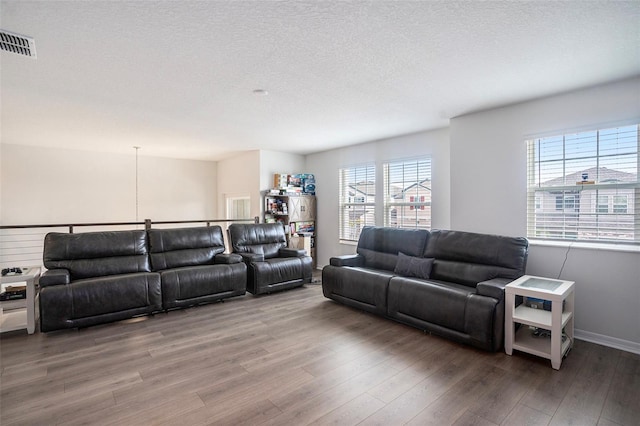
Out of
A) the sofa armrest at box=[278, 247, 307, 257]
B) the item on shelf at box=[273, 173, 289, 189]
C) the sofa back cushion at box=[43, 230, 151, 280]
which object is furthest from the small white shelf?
the item on shelf at box=[273, 173, 289, 189]

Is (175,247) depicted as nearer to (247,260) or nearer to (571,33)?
(247,260)

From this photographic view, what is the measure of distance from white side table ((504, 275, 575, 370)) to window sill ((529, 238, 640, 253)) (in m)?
0.53

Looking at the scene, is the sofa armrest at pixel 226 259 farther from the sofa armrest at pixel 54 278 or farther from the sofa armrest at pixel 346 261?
the sofa armrest at pixel 54 278

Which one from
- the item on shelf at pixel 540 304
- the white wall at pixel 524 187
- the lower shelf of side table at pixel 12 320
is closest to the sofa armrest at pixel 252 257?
the lower shelf of side table at pixel 12 320

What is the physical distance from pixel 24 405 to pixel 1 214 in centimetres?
541

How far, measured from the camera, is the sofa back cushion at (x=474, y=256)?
10.9 feet

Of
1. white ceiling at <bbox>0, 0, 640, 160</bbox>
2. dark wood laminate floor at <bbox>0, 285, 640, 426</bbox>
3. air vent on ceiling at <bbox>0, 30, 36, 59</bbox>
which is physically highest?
white ceiling at <bbox>0, 0, 640, 160</bbox>

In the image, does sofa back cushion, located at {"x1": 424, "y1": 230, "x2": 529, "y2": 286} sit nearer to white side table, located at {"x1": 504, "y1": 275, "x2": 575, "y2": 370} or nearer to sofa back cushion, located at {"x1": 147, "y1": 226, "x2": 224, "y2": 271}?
white side table, located at {"x1": 504, "y1": 275, "x2": 575, "y2": 370}

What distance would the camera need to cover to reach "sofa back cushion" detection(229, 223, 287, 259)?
525cm

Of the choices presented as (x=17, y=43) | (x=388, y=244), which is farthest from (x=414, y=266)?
(x=17, y=43)

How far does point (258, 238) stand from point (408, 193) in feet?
8.84

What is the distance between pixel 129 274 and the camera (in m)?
3.92

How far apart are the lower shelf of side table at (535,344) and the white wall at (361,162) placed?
2066 mm

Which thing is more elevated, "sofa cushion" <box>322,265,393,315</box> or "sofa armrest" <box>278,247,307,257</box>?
"sofa armrest" <box>278,247,307,257</box>
